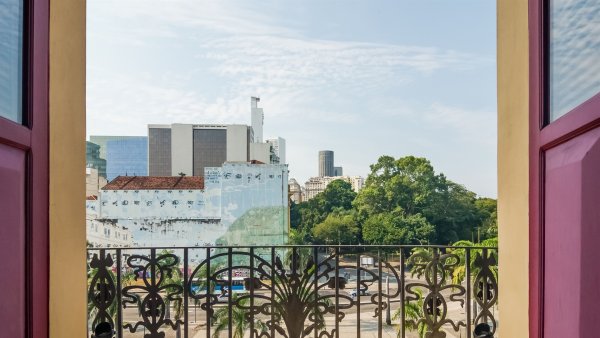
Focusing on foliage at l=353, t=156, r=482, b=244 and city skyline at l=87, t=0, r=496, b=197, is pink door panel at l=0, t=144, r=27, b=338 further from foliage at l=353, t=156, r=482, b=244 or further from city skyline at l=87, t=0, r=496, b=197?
city skyline at l=87, t=0, r=496, b=197

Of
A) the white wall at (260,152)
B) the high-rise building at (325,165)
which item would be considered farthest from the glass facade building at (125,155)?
the high-rise building at (325,165)

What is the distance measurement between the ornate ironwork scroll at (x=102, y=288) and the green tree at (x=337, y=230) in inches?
1141

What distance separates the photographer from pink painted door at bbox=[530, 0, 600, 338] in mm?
849

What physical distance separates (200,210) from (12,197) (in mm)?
29360

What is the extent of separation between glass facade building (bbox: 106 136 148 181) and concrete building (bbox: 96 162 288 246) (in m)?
14.9

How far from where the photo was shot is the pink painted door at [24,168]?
101 centimetres

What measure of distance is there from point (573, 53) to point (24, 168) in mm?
1397

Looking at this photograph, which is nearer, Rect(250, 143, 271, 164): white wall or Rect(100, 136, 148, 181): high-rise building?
Rect(250, 143, 271, 164): white wall

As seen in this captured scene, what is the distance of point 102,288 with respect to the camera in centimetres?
218

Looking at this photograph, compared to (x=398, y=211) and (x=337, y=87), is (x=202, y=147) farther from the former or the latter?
(x=398, y=211)

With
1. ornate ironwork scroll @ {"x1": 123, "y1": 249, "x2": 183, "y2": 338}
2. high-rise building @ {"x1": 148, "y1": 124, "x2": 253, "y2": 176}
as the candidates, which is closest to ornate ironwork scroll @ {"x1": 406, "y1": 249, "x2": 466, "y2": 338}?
ornate ironwork scroll @ {"x1": 123, "y1": 249, "x2": 183, "y2": 338}

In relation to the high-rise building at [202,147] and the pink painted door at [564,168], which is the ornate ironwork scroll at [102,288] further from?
the high-rise building at [202,147]

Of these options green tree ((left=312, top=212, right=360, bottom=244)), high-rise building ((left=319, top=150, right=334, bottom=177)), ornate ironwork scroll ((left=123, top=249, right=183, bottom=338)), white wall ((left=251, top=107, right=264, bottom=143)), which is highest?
white wall ((left=251, top=107, right=264, bottom=143))

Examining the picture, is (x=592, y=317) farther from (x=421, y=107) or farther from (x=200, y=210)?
(x=421, y=107)
